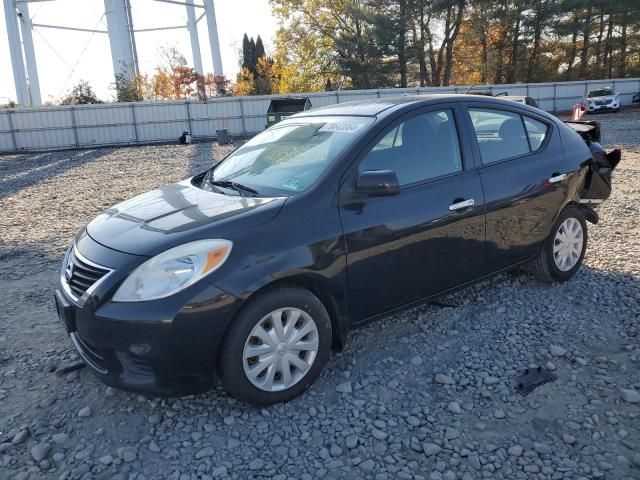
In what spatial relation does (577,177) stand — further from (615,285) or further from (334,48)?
(334,48)

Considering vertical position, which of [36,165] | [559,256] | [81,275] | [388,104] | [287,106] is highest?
[287,106]

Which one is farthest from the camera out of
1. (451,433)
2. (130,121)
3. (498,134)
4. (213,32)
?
(213,32)

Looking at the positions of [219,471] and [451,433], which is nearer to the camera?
[219,471]

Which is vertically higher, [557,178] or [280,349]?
[557,178]

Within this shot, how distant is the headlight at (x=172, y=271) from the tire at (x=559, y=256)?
289 centimetres

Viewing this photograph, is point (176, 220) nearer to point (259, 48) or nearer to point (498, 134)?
point (498, 134)

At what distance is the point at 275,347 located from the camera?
3.06 metres

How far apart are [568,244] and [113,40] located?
107 feet

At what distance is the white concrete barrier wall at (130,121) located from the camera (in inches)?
903

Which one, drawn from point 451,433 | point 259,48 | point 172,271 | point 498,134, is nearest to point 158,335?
point 172,271

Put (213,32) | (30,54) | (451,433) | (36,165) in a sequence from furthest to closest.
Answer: (30,54), (213,32), (36,165), (451,433)

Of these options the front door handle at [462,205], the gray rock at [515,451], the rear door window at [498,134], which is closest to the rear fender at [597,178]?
the rear door window at [498,134]

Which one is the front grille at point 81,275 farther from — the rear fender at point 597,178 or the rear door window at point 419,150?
the rear fender at point 597,178

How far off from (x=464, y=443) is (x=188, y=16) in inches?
1495
